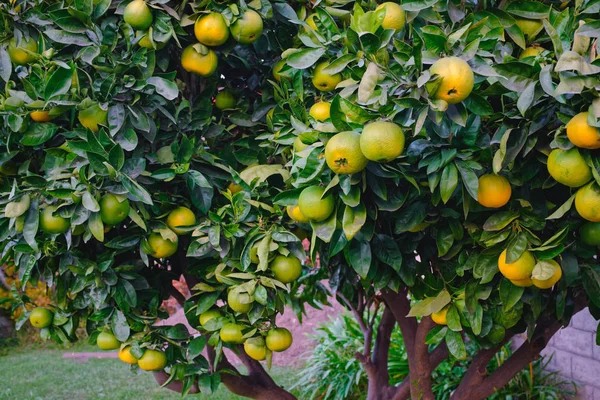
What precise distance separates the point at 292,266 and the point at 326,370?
157 inches

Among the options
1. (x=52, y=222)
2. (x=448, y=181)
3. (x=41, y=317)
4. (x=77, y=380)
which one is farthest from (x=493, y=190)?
(x=77, y=380)

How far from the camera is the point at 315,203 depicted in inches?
66.7

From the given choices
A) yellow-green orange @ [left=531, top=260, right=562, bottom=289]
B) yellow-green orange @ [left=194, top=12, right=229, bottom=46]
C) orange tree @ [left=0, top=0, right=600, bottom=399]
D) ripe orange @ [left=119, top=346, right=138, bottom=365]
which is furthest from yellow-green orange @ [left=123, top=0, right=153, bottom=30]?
yellow-green orange @ [left=531, top=260, right=562, bottom=289]

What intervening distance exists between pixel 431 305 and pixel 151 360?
1099mm

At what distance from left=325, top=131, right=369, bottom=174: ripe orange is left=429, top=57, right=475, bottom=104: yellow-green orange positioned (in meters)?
0.23

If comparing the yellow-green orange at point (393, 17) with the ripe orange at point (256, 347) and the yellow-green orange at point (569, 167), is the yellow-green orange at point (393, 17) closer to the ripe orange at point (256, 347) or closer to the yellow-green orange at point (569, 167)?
the yellow-green orange at point (569, 167)

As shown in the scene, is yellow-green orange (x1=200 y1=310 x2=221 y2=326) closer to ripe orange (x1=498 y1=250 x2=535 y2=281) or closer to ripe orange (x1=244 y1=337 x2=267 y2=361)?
ripe orange (x1=244 y1=337 x2=267 y2=361)

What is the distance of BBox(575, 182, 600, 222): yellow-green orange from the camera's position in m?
1.52

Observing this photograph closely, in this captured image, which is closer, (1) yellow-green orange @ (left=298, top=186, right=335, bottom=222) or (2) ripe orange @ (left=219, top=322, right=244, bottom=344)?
(1) yellow-green orange @ (left=298, top=186, right=335, bottom=222)

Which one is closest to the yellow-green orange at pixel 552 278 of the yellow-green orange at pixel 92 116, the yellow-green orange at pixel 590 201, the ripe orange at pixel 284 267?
the yellow-green orange at pixel 590 201

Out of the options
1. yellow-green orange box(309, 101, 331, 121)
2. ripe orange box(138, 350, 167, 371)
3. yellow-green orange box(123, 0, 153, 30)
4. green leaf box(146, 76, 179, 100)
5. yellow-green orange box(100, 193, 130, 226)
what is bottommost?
ripe orange box(138, 350, 167, 371)

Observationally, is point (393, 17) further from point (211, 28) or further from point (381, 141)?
point (211, 28)

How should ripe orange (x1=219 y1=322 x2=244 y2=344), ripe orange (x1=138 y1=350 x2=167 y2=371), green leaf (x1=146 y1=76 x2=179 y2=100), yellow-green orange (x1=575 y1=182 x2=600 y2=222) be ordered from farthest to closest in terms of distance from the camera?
1. ripe orange (x1=138 y1=350 x2=167 y2=371)
2. ripe orange (x1=219 y1=322 x2=244 y2=344)
3. green leaf (x1=146 y1=76 x2=179 y2=100)
4. yellow-green orange (x1=575 y1=182 x2=600 y2=222)

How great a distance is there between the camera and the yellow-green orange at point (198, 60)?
2.14 meters
